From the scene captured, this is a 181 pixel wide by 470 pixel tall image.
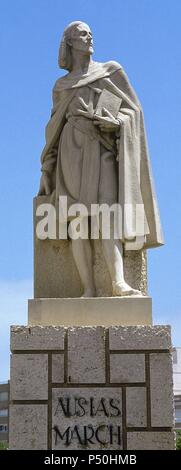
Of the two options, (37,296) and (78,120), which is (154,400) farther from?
(78,120)

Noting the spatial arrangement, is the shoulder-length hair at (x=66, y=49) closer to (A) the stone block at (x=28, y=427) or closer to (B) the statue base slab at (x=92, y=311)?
(B) the statue base slab at (x=92, y=311)

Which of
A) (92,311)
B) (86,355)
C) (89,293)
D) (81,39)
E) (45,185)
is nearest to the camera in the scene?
(86,355)

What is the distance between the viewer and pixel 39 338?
31.1ft

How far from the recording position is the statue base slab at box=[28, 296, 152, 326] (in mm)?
9641

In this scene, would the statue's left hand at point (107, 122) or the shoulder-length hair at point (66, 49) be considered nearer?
the statue's left hand at point (107, 122)

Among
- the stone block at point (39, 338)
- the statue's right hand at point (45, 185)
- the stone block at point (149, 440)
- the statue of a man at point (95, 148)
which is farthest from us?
the statue's right hand at point (45, 185)

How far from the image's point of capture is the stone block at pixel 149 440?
9.16m

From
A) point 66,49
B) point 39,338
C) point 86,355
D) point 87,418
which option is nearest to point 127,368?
point 86,355

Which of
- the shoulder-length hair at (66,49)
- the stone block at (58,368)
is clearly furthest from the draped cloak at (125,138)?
the stone block at (58,368)

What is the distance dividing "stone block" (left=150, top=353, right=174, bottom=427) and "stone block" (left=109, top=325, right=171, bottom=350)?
136 mm

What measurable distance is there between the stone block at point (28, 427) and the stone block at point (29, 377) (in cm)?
13

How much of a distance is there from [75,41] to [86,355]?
411cm

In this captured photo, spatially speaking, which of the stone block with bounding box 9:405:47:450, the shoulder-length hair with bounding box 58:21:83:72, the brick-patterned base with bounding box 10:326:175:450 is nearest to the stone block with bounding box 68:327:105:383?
the brick-patterned base with bounding box 10:326:175:450

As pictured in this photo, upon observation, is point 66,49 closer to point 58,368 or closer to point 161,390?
point 58,368
